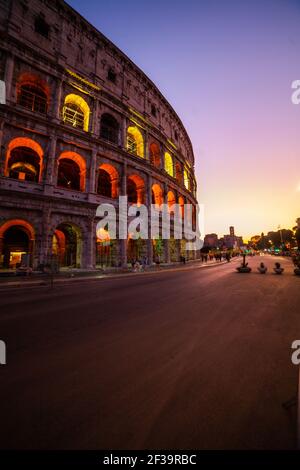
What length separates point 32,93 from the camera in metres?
16.3

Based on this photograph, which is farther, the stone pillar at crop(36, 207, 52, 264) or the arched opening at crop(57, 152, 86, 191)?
the arched opening at crop(57, 152, 86, 191)

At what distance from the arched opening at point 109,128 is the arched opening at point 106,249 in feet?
34.6

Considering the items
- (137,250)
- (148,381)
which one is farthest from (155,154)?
(148,381)

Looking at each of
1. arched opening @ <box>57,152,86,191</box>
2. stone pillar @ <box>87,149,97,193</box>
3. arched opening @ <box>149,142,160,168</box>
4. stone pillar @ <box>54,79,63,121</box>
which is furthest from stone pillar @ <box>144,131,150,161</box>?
stone pillar @ <box>54,79,63,121</box>

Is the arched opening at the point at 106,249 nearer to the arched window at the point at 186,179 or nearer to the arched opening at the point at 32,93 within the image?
the arched opening at the point at 32,93

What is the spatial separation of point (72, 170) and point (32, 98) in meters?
6.74

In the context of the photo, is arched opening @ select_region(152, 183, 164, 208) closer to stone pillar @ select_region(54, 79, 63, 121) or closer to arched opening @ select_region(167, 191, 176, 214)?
arched opening @ select_region(167, 191, 176, 214)

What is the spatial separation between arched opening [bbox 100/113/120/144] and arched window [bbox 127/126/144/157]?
7.83 ft

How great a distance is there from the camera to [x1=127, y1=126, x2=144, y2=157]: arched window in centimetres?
2373

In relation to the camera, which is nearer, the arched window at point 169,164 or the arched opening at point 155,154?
the arched opening at point 155,154

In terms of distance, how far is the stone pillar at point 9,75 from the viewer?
547 inches

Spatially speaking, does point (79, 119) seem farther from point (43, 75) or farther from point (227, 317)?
point (227, 317)

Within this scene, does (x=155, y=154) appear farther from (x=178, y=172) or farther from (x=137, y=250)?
(x=137, y=250)

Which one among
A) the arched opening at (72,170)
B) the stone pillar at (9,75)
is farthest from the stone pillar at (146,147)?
the stone pillar at (9,75)
